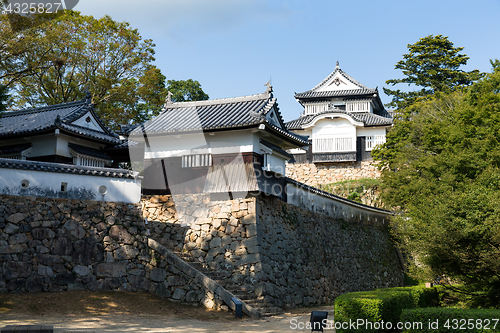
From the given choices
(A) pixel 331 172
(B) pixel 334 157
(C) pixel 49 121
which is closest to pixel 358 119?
(B) pixel 334 157

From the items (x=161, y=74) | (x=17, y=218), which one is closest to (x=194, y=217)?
(x=17, y=218)

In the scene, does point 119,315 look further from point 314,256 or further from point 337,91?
point 337,91

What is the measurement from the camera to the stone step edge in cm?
1563

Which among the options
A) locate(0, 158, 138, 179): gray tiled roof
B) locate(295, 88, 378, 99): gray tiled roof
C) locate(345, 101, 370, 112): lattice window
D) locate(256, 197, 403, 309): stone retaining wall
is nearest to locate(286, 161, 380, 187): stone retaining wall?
locate(345, 101, 370, 112): lattice window

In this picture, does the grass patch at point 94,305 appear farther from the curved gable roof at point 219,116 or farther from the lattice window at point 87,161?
the lattice window at point 87,161

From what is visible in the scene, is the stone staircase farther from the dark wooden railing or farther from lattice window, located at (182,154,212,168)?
the dark wooden railing

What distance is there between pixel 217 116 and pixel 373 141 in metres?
20.0

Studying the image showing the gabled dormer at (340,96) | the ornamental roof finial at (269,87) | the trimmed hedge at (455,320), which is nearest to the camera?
the trimmed hedge at (455,320)

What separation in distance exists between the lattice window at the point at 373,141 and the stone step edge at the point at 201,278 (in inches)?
928

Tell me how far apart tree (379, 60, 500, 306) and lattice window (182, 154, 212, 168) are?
29.5 feet

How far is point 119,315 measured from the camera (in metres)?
14.1

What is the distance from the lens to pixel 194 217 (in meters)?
19.2

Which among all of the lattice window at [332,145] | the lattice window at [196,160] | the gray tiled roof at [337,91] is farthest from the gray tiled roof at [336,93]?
the lattice window at [196,160]

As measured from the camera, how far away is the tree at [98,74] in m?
29.2
